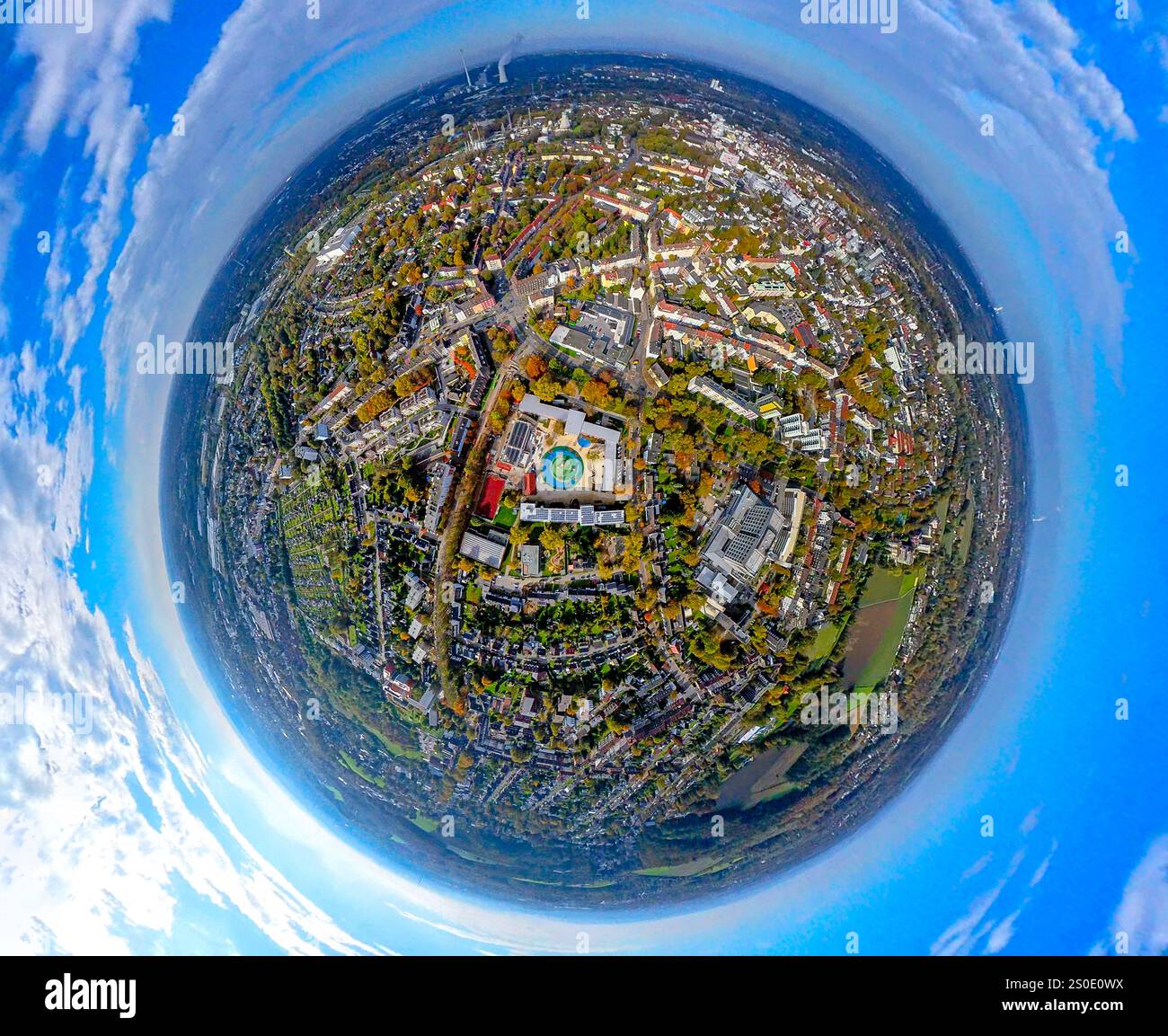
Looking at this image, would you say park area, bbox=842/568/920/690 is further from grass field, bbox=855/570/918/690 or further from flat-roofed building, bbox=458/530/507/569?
flat-roofed building, bbox=458/530/507/569

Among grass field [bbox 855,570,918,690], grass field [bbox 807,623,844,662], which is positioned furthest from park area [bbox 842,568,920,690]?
grass field [bbox 807,623,844,662]

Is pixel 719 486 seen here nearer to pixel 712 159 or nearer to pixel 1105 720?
pixel 712 159

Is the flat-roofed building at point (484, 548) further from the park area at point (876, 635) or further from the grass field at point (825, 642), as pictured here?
the park area at point (876, 635)

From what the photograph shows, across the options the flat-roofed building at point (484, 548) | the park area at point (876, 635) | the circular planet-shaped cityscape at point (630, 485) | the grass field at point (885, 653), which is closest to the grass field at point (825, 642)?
the circular planet-shaped cityscape at point (630, 485)

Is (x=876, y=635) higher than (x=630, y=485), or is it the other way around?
(x=630, y=485)

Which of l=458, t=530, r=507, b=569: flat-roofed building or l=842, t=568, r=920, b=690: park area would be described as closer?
l=458, t=530, r=507, b=569: flat-roofed building

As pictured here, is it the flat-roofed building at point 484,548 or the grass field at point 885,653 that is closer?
the flat-roofed building at point 484,548

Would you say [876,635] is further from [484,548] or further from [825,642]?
[484,548]

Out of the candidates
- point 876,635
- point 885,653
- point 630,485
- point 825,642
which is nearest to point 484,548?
point 630,485

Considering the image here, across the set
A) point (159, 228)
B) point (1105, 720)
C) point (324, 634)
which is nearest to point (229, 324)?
point (159, 228)
